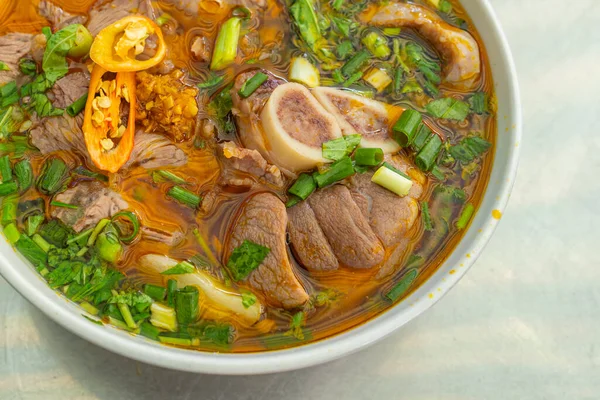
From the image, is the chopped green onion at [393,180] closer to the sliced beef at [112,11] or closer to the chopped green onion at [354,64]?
the chopped green onion at [354,64]

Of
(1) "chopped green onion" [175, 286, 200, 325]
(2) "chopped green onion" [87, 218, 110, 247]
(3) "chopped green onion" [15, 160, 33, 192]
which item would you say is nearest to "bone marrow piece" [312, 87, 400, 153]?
(1) "chopped green onion" [175, 286, 200, 325]

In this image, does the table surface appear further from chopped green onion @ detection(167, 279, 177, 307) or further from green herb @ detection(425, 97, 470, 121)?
green herb @ detection(425, 97, 470, 121)

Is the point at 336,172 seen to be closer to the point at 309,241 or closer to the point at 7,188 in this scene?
the point at 309,241

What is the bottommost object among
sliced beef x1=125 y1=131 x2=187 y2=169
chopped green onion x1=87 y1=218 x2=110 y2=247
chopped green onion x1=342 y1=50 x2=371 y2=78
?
chopped green onion x1=87 y1=218 x2=110 y2=247

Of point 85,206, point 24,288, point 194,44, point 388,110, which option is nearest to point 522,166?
point 388,110

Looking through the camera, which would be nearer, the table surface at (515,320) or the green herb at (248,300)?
the green herb at (248,300)

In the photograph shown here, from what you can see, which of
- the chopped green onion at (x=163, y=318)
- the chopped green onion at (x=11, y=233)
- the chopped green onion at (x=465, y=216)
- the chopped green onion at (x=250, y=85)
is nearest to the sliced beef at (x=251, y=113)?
the chopped green onion at (x=250, y=85)
